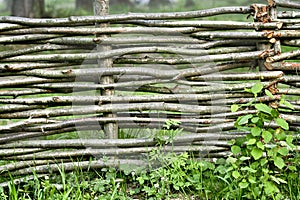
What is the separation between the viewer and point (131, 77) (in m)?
2.65

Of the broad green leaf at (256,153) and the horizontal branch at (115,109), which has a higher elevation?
the horizontal branch at (115,109)

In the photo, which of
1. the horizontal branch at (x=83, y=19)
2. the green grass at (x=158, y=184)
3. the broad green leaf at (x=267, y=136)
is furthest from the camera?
the horizontal branch at (x=83, y=19)

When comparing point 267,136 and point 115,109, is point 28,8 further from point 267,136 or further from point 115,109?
point 267,136

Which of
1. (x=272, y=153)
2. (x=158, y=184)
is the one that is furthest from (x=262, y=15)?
(x=158, y=184)

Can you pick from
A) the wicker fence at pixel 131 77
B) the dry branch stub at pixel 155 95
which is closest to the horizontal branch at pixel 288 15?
the wicker fence at pixel 131 77

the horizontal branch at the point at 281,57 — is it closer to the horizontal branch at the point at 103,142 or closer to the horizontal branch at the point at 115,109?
the horizontal branch at the point at 115,109

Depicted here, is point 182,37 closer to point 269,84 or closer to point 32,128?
point 269,84

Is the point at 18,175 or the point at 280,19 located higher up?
the point at 280,19

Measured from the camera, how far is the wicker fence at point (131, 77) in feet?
8.49

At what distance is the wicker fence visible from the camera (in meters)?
2.59

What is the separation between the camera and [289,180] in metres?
2.42

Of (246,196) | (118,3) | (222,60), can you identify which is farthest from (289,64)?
(118,3)

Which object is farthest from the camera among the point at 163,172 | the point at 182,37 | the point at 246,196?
the point at 182,37

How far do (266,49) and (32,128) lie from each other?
1.39 m
